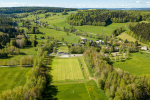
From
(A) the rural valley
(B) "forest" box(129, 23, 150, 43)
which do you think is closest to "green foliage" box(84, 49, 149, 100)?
(A) the rural valley

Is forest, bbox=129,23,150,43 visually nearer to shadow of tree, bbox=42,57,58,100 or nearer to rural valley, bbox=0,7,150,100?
rural valley, bbox=0,7,150,100

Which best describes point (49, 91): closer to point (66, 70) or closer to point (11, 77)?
point (66, 70)

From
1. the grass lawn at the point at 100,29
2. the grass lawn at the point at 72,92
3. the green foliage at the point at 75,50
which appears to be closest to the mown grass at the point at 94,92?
the grass lawn at the point at 72,92

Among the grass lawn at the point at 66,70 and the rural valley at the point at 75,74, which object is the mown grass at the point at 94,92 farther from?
the grass lawn at the point at 66,70

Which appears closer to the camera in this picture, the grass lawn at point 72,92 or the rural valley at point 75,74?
the rural valley at point 75,74

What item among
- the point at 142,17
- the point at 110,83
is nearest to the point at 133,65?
the point at 110,83

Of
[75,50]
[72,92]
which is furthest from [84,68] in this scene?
[75,50]
